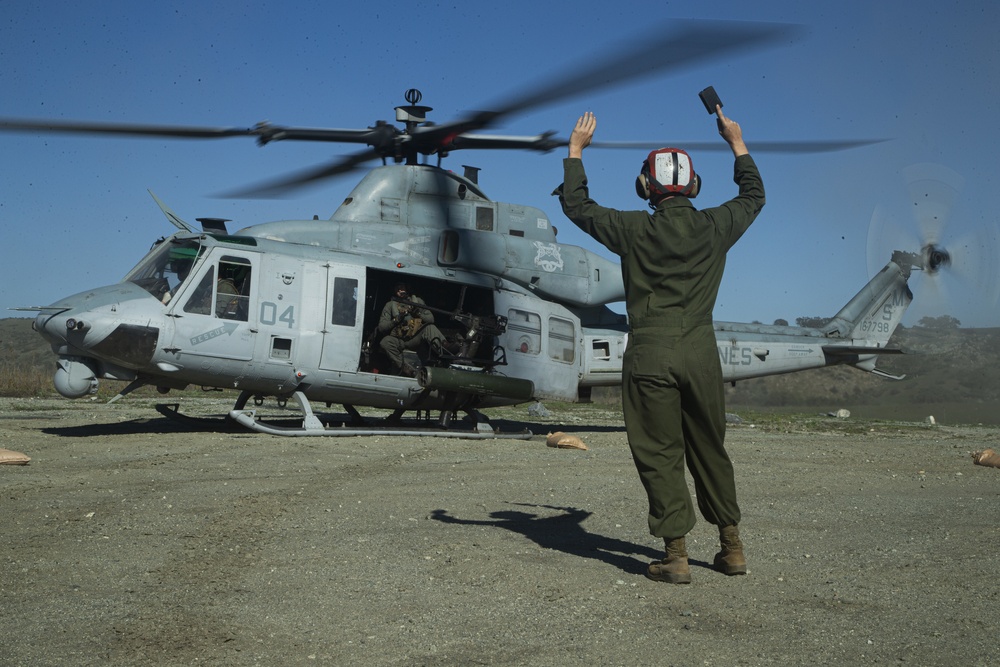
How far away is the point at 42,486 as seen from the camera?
6.60m

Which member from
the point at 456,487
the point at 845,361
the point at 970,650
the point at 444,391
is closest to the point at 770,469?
the point at 456,487

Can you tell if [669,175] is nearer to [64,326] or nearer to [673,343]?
[673,343]

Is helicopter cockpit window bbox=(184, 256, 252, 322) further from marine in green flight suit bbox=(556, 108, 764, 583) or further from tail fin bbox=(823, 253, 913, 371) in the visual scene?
tail fin bbox=(823, 253, 913, 371)

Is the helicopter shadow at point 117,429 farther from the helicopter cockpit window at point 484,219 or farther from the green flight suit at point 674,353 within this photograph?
the green flight suit at point 674,353

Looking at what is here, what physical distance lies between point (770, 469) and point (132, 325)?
6.52m

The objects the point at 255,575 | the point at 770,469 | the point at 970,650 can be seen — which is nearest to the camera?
the point at 970,650

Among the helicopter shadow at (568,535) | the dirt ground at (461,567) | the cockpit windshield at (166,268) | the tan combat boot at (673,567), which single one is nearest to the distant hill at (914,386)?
the dirt ground at (461,567)

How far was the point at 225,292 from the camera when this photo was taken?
10453mm

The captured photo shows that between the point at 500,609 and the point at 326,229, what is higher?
the point at 326,229

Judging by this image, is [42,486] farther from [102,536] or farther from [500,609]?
[500,609]

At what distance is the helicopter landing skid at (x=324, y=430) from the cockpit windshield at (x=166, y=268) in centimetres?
160

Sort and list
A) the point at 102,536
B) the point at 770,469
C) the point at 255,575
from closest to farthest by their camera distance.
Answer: the point at 255,575
the point at 102,536
the point at 770,469

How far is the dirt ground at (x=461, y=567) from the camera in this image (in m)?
3.12

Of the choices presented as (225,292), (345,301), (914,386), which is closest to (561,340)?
(345,301)
